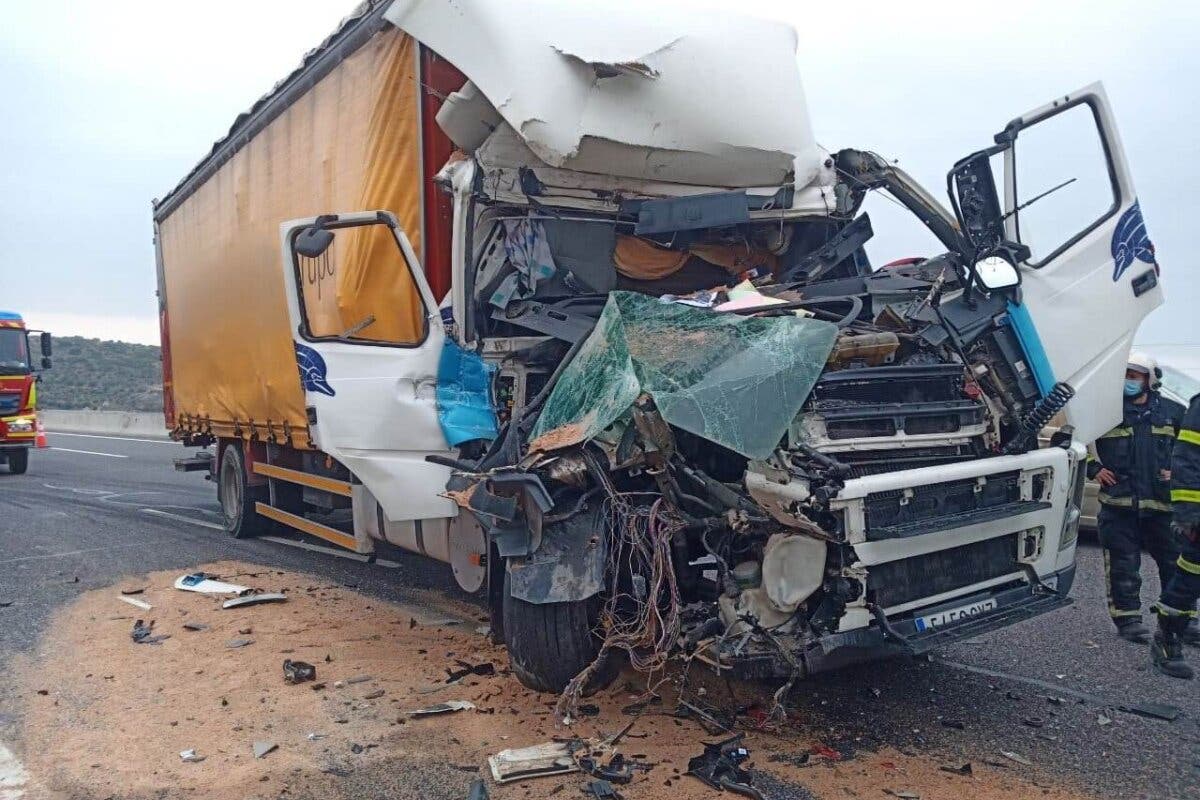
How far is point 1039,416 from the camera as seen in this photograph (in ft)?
13.7

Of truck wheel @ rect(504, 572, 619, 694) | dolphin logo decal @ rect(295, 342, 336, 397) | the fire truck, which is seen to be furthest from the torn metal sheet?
the fire truck

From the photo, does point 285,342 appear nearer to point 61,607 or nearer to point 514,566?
point 61,607

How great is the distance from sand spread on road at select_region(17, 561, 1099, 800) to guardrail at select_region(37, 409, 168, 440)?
65.0ft


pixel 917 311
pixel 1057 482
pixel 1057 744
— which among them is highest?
pixel 917 311

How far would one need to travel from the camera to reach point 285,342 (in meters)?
6.97

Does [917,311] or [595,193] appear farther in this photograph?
[595,193]

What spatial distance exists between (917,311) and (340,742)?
3.10 metres

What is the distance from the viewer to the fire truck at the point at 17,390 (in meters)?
15.3

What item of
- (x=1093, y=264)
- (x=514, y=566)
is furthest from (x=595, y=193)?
Result: (x=1093, y=264)

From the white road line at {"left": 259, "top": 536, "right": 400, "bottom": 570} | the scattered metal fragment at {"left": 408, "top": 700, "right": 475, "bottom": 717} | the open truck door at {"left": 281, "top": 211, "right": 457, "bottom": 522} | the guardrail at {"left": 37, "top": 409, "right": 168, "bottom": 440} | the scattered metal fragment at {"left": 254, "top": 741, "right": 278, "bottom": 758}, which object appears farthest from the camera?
the guardrail at {"left": 37, "top": 409, "right": 168, "bottom": 440}


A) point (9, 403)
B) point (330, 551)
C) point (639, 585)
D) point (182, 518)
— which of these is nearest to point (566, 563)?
point (639, 585)

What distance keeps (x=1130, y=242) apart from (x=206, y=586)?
595 centimetres

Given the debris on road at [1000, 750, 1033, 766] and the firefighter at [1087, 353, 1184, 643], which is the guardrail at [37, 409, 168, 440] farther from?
the debris on road at [1000, 750, 1033, 766]

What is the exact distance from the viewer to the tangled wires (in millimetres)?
3670
